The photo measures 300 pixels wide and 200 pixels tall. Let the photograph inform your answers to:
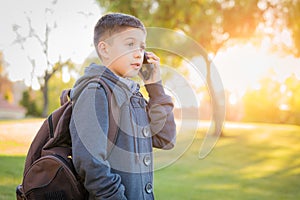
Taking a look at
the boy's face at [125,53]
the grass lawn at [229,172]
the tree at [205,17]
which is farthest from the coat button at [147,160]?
the tree at [205,17]

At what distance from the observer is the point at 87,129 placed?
1067mm

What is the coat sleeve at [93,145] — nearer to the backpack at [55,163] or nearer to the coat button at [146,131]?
the backpack at [55,163]

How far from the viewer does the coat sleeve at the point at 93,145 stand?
1043 mm

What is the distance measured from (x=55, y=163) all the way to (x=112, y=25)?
46cm

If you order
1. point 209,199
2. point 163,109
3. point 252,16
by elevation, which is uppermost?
point 252,16

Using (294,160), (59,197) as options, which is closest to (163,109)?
(59,197)

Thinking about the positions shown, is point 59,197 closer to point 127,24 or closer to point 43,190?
point 43,190

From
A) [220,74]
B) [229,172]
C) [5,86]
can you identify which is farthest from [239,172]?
[5,86]

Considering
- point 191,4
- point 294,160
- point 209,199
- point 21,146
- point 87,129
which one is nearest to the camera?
point 87,129

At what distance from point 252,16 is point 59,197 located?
6692 mm

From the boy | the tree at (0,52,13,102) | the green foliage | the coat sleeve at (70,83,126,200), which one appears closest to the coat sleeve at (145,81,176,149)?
the boy

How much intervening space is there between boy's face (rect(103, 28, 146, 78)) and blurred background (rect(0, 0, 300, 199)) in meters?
0.92

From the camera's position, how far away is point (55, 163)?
1.08m

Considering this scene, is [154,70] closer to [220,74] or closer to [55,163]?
[55,163]
